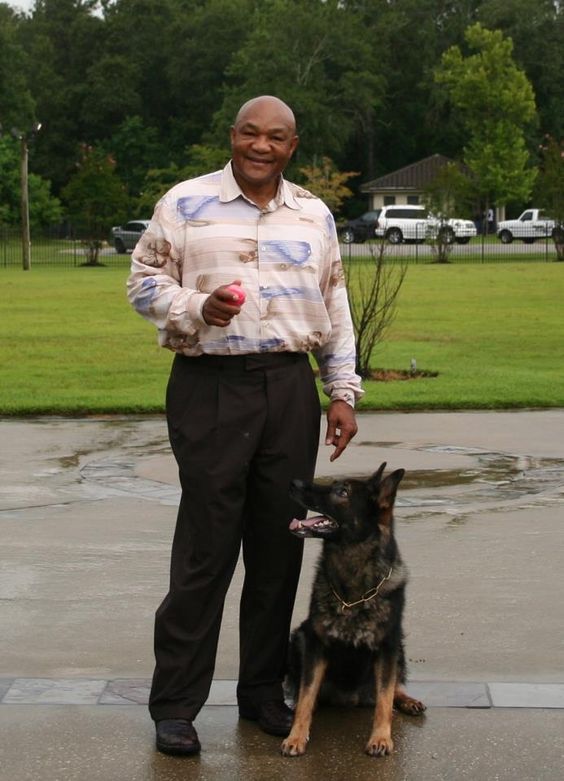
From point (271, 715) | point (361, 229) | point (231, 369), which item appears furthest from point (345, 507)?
point (361, 229)

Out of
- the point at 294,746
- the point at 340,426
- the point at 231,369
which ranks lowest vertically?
the point at 294,746

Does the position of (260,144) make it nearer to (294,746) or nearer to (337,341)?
(337,341)

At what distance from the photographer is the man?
16.0ft

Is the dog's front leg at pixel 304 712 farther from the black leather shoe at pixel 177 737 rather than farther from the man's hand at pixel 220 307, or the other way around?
the man's hand at pixel 220 307

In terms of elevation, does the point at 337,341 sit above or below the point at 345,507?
above

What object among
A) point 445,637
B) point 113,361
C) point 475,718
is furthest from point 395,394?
point 475,718

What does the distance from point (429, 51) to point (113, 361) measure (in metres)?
86.8

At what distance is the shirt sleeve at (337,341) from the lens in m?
5.18

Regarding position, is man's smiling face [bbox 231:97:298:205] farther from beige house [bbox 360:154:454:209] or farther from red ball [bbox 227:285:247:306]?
beige house [bbox 360:154:454:209]

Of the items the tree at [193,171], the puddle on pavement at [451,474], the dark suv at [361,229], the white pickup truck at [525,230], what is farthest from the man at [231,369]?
the dark suv at [361,229]

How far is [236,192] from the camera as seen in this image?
4.92m

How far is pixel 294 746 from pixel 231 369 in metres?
1.22

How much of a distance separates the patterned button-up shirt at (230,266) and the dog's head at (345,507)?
488mm

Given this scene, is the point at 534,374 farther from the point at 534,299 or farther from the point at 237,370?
the point at 534,299
